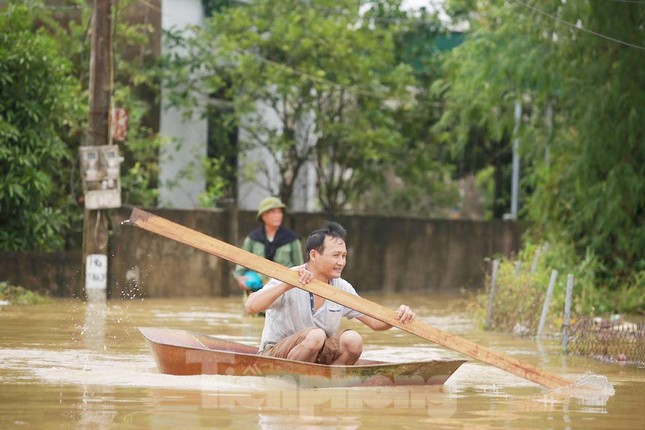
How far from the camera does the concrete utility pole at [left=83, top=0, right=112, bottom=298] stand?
18312mm

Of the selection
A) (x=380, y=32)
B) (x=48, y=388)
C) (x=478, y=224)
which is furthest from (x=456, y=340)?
(x=478, y=224)

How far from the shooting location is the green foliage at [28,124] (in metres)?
20.0

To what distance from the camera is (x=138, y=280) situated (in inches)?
879

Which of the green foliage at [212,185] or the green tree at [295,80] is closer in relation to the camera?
the green foliage at [212,185]

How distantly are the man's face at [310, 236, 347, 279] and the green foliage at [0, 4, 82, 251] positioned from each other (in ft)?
32.4

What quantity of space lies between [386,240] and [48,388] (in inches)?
719

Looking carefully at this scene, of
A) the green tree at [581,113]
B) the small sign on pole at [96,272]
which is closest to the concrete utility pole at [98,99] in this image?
the small sign on pole at [96,272]

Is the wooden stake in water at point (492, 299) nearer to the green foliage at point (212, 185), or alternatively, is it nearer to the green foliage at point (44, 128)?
the green foliage at point (44, 128)

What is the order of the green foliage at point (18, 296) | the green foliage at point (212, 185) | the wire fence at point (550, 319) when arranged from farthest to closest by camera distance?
the green foliage at point (212, 185), the green foliage at point (18, 296), the wire fence at point (550, 319)

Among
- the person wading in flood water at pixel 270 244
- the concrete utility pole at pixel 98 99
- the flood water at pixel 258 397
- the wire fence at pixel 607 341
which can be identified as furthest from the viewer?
the concrete utility pole at pixel 98 99

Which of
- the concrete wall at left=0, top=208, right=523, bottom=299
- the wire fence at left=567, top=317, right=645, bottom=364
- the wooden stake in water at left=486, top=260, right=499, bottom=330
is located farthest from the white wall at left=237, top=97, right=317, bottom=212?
the wire fence at left=567, top=317, right=645, bottom=364

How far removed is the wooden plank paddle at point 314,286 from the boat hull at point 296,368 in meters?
0.22

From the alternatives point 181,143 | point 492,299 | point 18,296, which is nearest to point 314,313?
point 492,299

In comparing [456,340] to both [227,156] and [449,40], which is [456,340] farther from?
[449,40]
